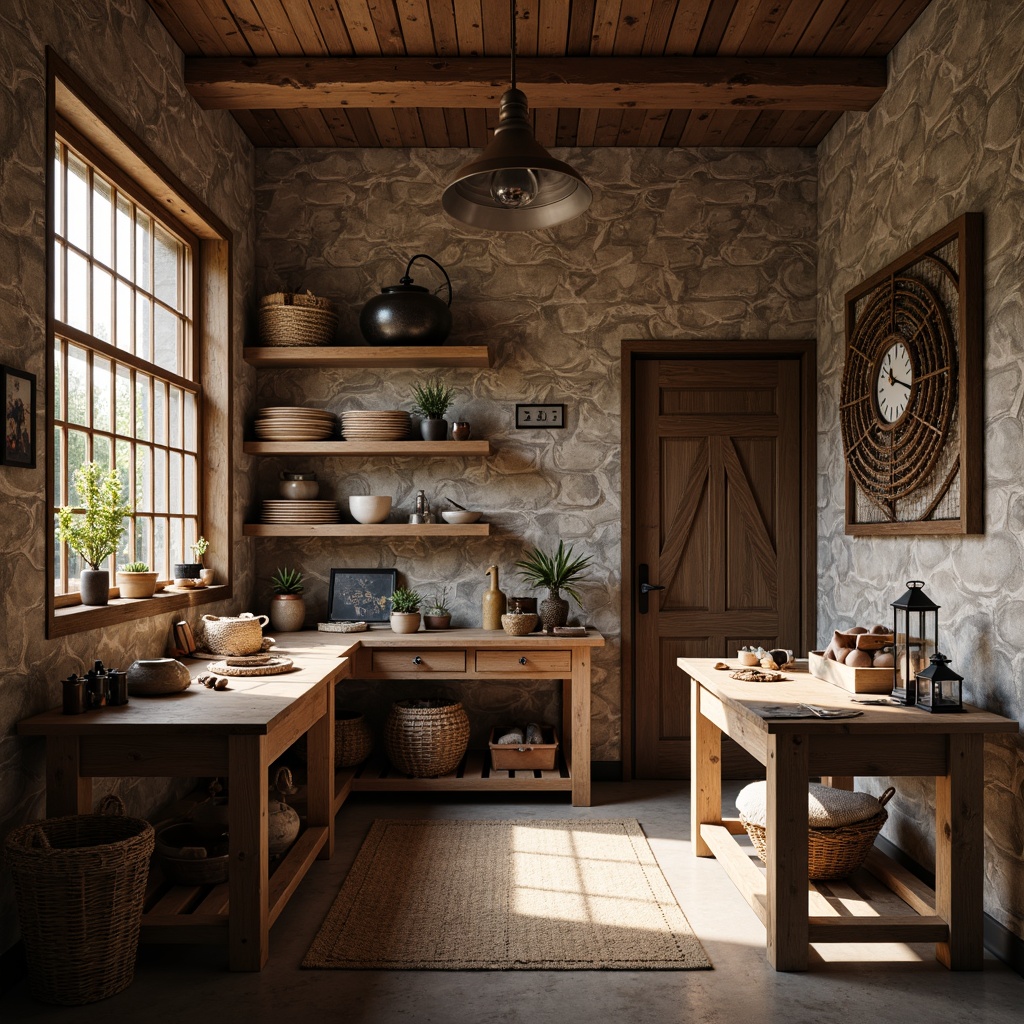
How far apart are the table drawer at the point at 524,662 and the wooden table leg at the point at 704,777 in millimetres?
784

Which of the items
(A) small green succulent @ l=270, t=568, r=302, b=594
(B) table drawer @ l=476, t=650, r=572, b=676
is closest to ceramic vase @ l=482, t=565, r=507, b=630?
(B) table drawer @ l=476, t=650, r=572, b=676

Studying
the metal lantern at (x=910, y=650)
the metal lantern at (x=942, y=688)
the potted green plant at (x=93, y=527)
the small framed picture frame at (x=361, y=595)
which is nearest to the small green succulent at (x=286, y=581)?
the small framed picture frame at (x=361, y=595)

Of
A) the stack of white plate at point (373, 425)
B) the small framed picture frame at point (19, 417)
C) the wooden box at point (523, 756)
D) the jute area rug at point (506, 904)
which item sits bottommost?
the jute area rug at point (506, 904)

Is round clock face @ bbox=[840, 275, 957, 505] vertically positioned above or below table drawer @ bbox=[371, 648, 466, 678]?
above

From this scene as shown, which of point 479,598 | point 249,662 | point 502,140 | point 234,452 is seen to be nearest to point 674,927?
point 249,662

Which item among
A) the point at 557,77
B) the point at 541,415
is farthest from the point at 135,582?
the point at 557,77

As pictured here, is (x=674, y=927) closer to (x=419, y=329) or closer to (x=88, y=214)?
(x=419, y=329)

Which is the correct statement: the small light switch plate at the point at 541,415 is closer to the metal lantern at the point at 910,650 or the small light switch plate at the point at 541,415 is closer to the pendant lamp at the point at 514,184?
the pendant lamp at the point at 514,184

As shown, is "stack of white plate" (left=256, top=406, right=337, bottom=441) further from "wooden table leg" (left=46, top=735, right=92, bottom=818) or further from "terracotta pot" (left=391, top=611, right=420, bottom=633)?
"wooden table leg" (left=46, top=735, right=92, bottom=818)

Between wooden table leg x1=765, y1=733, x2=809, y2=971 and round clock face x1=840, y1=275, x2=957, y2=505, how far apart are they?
4.24 ft

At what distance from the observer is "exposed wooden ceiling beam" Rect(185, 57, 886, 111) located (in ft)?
12.7

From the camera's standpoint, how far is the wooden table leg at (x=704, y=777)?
11.8 ft

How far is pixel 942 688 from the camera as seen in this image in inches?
109

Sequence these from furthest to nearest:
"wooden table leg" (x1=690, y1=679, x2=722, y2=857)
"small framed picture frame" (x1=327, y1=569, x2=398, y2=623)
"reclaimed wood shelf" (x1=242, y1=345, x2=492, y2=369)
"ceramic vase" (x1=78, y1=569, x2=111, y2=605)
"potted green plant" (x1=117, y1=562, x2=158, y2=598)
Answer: "small framed picture frame" (x1=327, y1=569, x2=398, y2=623) < "reclaimed wood shelf" (x1=242, y1=345, x2=492, y2=369) < "wooden table leg" (x1=690, y1=679, x2=722, y2=857) < "potted green plant" (x1=117, y1=562, x2=158, y2=598) < "ceramic vase" (x1=78, y1=569, x2=111, y2=605)
